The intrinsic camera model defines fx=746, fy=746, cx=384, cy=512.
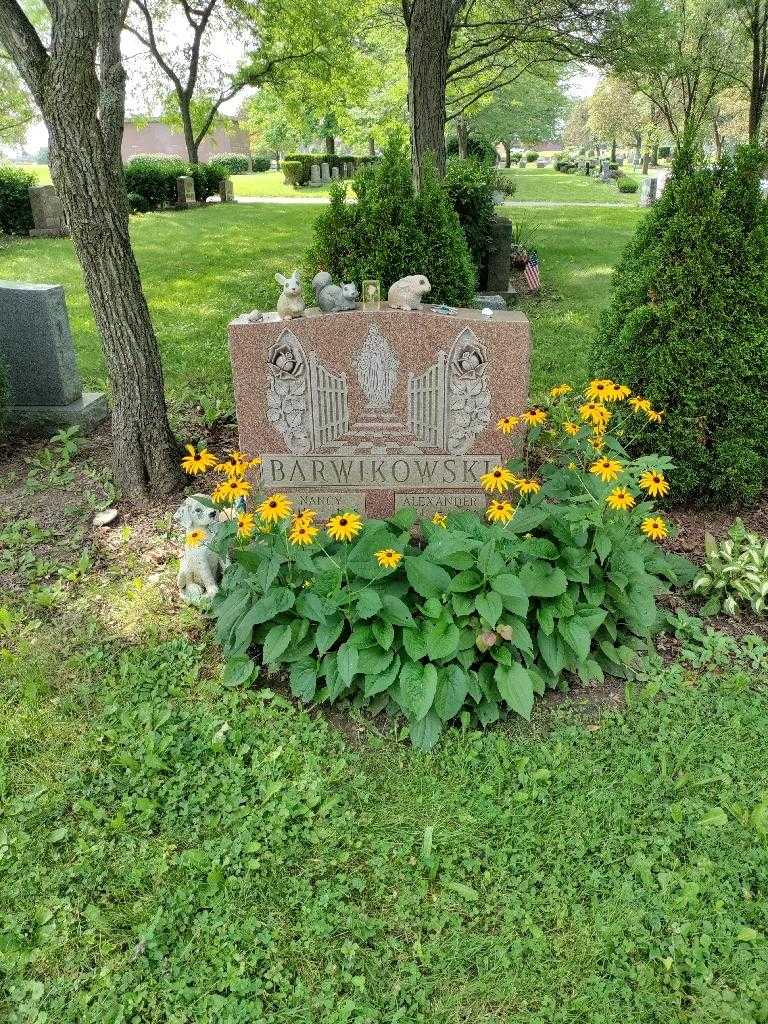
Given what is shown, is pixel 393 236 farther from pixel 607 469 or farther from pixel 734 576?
pixel 734 576

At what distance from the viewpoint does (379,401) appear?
4227 mm

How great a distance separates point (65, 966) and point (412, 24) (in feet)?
32.8

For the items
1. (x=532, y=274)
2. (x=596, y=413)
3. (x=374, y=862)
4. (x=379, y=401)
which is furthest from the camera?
(x=532, y=274)

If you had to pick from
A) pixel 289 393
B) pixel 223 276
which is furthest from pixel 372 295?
pixel 223 276

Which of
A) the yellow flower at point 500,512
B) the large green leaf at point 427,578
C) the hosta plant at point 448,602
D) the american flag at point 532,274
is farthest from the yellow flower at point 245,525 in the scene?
the american flag at point 532,274

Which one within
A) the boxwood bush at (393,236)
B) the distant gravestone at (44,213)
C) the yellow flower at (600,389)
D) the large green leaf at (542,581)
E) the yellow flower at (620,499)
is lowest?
the large green leaf at (542,581)

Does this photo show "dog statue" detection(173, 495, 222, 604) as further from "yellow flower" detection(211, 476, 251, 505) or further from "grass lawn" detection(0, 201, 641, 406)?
"grass lawn" detection(0, 201, 641, 406)

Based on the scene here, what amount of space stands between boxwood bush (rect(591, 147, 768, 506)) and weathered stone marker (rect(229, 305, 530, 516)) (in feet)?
2.69

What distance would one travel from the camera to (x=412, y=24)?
9031 mm

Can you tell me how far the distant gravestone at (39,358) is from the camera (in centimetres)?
592

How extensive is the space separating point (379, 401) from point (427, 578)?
136 cm

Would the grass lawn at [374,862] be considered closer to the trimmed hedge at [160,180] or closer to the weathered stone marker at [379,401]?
the weathered stone marker at [379,401]

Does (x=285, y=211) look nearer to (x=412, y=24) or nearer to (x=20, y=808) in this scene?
(x=412, y=24)

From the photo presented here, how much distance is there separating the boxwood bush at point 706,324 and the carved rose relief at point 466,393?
93 cm
